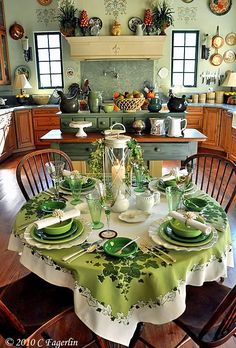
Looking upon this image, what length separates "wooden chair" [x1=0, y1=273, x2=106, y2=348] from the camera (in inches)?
49.8

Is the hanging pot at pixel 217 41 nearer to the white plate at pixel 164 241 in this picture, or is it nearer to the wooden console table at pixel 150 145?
the wooden console table at pixel 150 145

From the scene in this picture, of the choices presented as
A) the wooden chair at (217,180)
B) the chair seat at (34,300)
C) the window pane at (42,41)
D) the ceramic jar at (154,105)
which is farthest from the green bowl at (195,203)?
the window pane at (42,41)

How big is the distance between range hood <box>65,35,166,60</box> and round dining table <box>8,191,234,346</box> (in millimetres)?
5231

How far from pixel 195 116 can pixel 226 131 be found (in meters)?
0.79

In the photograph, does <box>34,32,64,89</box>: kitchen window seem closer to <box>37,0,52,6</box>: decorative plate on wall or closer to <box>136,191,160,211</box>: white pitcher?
<box>37,0,52,6</box>: decorative plate on wall

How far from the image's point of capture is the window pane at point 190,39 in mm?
6359

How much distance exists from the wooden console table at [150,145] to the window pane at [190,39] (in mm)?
3952

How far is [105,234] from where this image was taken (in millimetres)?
1422

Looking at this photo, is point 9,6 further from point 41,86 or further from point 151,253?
point 151,253

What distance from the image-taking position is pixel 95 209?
4.78 ft

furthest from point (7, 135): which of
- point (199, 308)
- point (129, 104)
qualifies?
point (199, 308)

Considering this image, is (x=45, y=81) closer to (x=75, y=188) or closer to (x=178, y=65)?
(x=178, y=65)

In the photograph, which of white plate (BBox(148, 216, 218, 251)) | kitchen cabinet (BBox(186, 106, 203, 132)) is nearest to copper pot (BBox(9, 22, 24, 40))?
kitchen cabinet (BBox(186, 106, 203, 132))

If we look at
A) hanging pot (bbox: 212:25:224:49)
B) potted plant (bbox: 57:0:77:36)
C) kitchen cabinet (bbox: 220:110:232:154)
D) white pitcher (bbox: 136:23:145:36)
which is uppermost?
potted plant (bbox: 57:0:77:36)
